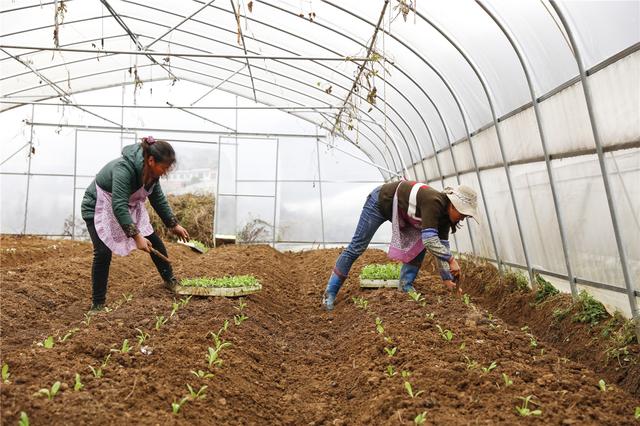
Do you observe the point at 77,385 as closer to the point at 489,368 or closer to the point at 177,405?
the point at 177,405

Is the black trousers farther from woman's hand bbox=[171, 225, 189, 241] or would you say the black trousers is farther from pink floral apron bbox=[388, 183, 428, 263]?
pink floral apron bbox=[388, 183, 428, 263]

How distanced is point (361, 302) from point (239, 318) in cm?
153

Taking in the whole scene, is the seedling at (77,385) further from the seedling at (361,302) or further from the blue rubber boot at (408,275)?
the blue rubber boot at (408,275)

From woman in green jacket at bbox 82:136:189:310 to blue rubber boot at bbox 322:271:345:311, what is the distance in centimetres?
208

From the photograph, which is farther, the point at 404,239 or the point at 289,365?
the point at 404,239

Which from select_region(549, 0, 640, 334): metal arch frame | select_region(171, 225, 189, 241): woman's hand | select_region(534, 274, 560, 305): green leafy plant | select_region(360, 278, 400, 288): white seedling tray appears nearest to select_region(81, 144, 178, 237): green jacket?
select_region(171, 225, 189, 241): woman's hand

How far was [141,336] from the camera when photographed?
444cm

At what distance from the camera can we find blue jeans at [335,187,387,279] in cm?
678

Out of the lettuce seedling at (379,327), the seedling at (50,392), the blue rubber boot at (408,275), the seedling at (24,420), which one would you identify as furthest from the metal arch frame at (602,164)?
the seedling at (24,420)

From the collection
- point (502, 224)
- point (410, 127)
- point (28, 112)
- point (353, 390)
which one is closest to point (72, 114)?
point (28, 112)

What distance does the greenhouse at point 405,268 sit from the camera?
142 inches

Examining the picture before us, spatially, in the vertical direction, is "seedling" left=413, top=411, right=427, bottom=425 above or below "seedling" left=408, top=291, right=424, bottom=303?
below

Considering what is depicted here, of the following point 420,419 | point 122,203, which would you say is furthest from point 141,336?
point 420,419

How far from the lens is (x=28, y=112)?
17656 mm
